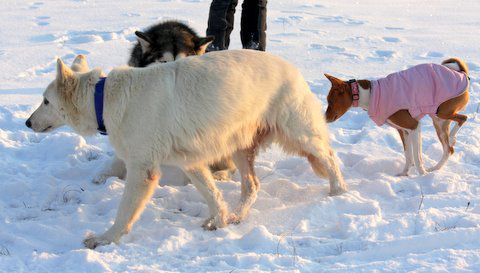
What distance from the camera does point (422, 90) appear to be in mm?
5371

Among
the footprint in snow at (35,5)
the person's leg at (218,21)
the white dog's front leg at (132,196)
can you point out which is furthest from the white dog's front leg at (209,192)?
the footprint in snow at (35,5)

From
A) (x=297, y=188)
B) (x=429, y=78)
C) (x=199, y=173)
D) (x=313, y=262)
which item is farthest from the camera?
(x=429, y=78)

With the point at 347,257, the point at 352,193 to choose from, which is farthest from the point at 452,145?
the point at 347,257

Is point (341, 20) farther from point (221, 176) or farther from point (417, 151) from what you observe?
point (221, 176)

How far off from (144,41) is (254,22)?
1.84 metres

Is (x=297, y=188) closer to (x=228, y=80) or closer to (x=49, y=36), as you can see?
(x=228, y=80)

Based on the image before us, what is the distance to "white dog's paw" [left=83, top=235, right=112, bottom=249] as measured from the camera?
398 cm

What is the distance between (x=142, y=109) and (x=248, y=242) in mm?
1220

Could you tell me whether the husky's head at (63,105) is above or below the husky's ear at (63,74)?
below

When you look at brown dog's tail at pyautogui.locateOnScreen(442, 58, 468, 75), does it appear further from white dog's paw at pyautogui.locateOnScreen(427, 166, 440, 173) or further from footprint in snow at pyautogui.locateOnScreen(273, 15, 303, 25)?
footprint in snow at pyautogui.locateOnScreen(273, 15, 303, 25)

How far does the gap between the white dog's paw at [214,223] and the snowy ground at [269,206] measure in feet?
0.27

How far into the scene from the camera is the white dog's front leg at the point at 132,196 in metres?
4.06

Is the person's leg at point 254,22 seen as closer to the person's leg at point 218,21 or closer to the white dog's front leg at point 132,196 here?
the person's leg at point 218,21

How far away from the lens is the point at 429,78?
212 inches
